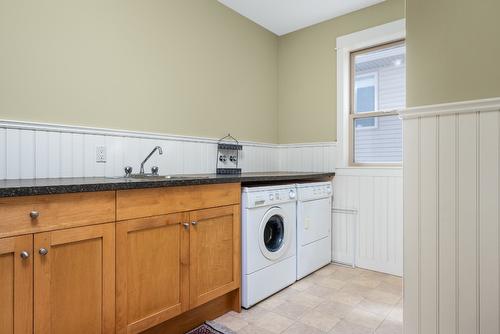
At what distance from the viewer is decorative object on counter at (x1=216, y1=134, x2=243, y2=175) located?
2.88 meters

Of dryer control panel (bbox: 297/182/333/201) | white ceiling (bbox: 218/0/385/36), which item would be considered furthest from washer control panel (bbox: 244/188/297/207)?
white ceiling (bbox: 218/0/385/36)

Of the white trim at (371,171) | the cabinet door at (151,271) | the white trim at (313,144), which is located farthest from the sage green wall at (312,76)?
the cabinet door at (151,271)

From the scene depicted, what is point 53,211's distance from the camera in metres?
1.27

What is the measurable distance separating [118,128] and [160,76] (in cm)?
56

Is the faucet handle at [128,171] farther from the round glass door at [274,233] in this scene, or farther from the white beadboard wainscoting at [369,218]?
the white beadboard wainscoting at [369,218]

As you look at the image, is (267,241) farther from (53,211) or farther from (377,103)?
(377,103)

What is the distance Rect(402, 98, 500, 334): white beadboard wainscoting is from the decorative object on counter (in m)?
1.70

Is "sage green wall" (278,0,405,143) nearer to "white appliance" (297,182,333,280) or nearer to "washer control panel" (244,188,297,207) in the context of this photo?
"white appliance" (297,182,333,280)

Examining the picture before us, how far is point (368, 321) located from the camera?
2006 millimetres

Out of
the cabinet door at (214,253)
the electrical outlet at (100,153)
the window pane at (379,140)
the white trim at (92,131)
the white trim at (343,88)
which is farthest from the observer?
the white trim at (343,88)

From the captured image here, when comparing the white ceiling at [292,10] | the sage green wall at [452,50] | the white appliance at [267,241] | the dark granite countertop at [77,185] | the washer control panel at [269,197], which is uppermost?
the white ceiling at [292,10]

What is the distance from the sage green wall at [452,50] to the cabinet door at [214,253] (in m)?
1.29

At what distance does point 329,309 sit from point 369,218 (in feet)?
3.83

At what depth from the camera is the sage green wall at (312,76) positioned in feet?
10.2
